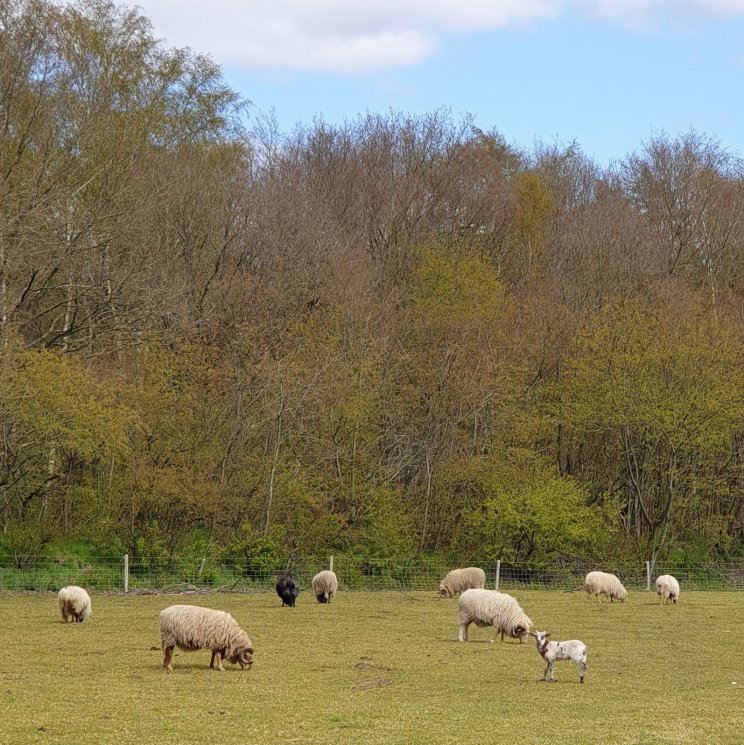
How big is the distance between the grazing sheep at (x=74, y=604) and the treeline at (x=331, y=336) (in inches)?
392

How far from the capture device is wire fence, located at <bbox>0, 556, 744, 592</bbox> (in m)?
32.0

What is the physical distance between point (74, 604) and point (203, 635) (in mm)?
7615

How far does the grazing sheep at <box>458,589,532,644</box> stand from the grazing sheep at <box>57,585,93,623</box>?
310 inches

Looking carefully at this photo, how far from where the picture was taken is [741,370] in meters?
43.3

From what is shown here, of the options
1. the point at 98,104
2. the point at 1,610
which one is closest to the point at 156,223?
the point at 98,104

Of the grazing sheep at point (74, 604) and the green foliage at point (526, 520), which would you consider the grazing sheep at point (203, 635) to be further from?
the green foliage at point (526, 520)

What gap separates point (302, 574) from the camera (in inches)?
1382

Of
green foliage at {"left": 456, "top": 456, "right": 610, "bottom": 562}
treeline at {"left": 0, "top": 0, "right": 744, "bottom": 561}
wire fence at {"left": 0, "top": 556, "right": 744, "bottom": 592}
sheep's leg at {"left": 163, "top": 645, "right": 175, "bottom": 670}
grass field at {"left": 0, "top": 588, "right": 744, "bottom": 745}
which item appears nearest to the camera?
grass field at {"left": 0, "top": 588, "right": 744, "bottom": 745}

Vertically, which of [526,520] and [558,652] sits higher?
[526,520]

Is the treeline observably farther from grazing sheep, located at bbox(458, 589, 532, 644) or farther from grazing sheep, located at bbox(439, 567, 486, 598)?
grazing sheep, located at bbox(458, 589, 532, 644)

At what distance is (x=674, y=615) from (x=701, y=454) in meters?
17.0

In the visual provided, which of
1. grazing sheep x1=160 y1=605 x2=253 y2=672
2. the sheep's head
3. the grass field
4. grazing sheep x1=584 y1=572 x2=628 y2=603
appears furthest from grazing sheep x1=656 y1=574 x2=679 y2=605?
grazing sheep x1=160 y1=605 x2=253 y2=672

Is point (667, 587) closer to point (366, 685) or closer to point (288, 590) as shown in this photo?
point (288, 590)

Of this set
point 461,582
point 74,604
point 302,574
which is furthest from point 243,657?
point 302,574
